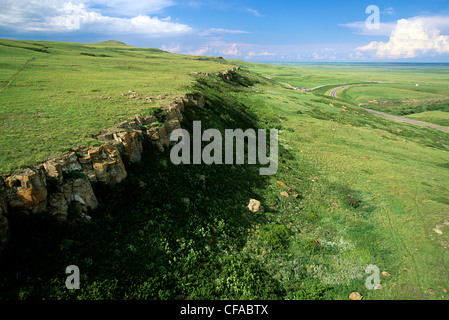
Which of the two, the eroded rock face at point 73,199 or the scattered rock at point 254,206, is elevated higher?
the eroded rock face at point 73,199

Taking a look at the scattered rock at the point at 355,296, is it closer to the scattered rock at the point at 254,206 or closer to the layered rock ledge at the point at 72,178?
the scattered rock at the point at 254,206

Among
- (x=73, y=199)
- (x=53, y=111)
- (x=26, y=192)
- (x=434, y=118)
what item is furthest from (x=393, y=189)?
(x=434, y=118)

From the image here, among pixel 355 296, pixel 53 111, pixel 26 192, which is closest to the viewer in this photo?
pixel 26 192

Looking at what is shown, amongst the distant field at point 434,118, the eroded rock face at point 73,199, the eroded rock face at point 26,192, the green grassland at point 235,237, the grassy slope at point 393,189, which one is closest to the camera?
the eroded rock face at point 26,192

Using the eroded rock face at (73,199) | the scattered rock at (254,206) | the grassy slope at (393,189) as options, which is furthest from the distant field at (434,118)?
the eroded rock face at (73,199)

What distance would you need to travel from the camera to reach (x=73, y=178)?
436 inches

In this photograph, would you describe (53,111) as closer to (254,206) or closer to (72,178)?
(72,178)

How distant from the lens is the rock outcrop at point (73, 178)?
29.9ft

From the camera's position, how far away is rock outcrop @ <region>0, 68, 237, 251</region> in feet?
29.9

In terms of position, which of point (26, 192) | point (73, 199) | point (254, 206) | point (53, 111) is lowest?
point (254, 206)

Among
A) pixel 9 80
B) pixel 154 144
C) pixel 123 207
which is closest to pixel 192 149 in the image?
pixel 154 144

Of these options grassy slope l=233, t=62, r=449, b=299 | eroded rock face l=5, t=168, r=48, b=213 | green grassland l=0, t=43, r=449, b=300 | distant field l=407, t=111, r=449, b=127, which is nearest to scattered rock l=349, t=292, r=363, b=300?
green grassland l=0, t=43, r=449, b=300

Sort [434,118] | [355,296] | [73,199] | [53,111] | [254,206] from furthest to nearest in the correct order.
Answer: [434,118] < [254,206] < [53,111] < [355,296] < [73,199]
